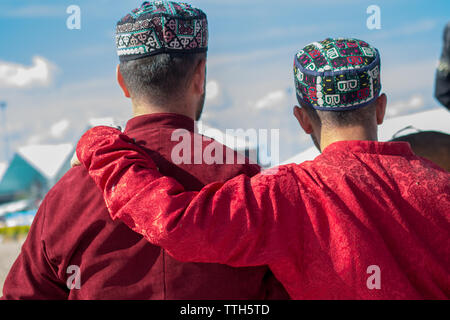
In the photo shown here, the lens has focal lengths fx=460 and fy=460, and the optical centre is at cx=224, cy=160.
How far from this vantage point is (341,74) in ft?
5.00

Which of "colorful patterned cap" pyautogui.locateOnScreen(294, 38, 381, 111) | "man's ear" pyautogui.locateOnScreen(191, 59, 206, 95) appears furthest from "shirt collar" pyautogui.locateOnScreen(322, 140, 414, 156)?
"man's ear" pyautogui.locateOnScreen(191, 59, 206, 95)

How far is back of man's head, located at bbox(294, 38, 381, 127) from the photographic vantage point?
153 centimetres

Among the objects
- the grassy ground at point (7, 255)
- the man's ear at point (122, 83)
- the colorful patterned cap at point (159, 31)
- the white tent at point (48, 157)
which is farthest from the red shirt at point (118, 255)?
the white tent at point (48, 157)

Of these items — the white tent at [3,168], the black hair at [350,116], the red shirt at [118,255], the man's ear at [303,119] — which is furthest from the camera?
the white tent at [3,168]

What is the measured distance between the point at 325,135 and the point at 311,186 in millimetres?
295

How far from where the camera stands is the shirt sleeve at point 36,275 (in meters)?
1.58

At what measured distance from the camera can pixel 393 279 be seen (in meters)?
1.32

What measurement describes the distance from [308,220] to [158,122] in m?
0.60

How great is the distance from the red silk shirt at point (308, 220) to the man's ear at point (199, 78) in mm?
373

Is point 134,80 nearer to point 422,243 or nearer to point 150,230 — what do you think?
point 150,230

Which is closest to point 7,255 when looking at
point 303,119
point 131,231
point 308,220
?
point 131,231

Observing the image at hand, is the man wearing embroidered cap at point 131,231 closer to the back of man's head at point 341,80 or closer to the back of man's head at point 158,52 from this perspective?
the back of man's head at point 158,52

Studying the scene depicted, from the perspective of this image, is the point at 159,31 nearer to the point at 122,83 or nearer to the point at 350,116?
the point at 122,83
